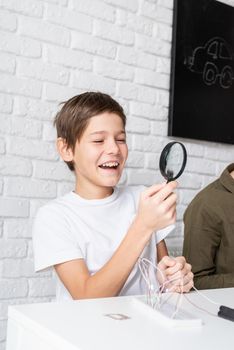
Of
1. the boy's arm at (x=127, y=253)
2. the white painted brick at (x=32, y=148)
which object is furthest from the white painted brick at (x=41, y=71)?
the boy's arm at (x=127, y=253)

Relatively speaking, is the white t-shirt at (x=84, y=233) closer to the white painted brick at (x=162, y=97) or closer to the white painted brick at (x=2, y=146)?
the white painted brick at (x=2, y=146)

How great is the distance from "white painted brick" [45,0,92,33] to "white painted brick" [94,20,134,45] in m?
0.04

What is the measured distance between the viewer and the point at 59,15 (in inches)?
75.0

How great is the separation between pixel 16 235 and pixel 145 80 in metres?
0.89

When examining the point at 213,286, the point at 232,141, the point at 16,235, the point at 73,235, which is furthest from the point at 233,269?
the point at 232,141

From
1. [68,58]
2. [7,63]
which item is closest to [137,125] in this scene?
[68,58]

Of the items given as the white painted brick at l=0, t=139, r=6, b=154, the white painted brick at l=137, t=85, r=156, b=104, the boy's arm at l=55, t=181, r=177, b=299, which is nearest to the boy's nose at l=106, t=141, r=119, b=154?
the boy's arm at l=55, t=181, r=177, b=299

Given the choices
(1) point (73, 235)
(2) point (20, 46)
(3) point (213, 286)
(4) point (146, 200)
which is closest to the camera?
(4) point (146, 200)

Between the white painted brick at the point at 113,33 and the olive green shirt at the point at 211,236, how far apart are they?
93 centimetres

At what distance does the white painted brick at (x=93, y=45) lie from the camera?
1.96 metres

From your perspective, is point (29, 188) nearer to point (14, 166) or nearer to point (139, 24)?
point (14, 166)

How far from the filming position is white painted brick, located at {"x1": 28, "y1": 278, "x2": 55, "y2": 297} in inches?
73.6

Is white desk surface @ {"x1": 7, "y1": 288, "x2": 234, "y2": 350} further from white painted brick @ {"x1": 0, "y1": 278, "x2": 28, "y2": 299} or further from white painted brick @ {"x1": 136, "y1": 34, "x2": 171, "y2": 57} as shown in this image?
white painted brick @ {"x1": 136, "y1": 34, "x2": 171, "y2": 57}

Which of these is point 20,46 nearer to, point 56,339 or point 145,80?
point 145,80
